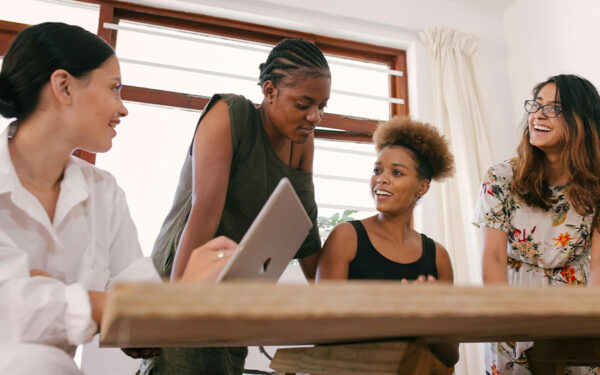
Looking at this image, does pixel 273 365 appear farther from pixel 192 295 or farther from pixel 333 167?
pixel 333 167

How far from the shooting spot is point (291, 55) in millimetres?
1455

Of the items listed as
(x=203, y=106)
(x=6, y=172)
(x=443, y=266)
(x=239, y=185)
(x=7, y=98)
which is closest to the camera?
(x=6, y=172)

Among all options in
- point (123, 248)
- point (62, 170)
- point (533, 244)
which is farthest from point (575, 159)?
point (62, 170)

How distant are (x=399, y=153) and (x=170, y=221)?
2.65 feet

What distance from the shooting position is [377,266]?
151 centimetres

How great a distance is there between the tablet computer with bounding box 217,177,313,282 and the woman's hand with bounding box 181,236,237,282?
0.05 m

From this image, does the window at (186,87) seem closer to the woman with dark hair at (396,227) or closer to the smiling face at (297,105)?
the woman with dark hair at (396,227)

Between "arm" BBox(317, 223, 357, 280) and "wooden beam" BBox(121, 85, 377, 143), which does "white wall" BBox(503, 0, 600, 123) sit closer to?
"wooden beam" BBox(121, 85, 377, 143)

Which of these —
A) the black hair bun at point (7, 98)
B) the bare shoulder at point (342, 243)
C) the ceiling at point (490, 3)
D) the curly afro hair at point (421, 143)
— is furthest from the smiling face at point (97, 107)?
the ceiling at point (490, 3)

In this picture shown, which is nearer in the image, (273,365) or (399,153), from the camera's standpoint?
(273,365)

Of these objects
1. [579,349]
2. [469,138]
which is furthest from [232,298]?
[469,138]

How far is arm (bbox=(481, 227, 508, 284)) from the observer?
5.06 ft

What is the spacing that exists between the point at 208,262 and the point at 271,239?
0.32ft

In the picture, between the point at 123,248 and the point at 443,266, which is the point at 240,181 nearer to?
the point at 123,248
